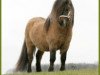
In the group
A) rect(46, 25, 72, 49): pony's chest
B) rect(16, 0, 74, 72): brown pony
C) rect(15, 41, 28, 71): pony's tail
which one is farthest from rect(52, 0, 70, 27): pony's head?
rect(15, 41, 28, 71): pony's tail

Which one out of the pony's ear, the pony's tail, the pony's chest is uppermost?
the pony's ear

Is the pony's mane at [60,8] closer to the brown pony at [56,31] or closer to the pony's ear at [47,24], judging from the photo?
the brown pony at [56,31]

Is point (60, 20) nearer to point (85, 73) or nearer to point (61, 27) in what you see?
point (61, 27)

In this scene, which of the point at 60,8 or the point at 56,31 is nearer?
the point at 60,8

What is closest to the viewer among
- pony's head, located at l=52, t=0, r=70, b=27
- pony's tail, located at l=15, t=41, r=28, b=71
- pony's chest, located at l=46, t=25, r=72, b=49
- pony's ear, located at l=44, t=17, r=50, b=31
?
pony's head, located at l=52, t=0, r=70, b=27

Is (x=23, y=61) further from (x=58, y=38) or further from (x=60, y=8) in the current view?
(x=60, y=8)

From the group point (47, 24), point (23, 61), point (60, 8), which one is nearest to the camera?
point (60, 8)

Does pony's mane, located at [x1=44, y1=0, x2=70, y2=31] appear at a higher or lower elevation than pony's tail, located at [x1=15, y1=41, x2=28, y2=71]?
higher

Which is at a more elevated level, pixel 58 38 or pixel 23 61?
pixel 58 38

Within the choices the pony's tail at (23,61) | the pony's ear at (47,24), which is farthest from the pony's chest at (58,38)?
the pony's tail at (23,61)

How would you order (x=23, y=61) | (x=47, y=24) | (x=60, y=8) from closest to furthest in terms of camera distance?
(x=60, y=8) → (x=47, y=24) → (x=23, y=61)

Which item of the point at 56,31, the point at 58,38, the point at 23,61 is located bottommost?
the point at 23,61

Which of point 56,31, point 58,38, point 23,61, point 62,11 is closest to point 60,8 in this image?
point 62,11

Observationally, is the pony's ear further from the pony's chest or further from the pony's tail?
the pony's tail
